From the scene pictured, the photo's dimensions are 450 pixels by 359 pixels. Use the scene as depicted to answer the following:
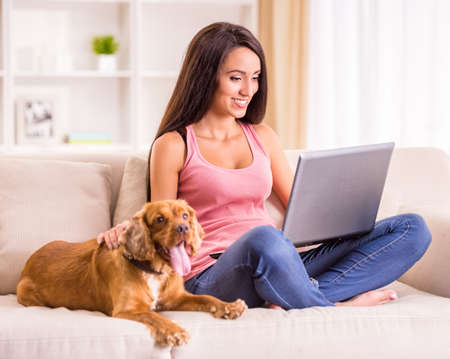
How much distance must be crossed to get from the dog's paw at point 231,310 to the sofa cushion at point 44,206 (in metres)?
0.65

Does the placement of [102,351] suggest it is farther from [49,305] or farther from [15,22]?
[15,22]

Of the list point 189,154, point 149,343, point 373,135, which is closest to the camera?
point 149,343

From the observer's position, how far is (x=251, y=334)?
1640 mm

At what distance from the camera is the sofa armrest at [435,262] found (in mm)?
2047

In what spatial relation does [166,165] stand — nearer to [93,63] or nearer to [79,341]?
[79,341]

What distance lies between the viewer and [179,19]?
4.70 meters

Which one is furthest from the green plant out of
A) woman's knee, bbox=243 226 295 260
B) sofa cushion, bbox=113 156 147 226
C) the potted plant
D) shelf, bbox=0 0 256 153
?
woman's knee, bbox=243 226 295 260

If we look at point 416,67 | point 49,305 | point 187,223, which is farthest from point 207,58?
point 416,67

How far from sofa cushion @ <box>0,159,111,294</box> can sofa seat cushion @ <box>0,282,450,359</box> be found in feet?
0.97

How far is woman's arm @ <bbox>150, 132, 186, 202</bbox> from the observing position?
2020mm

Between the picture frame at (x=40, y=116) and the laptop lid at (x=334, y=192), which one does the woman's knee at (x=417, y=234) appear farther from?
the picture frame at (x=40, y=116)

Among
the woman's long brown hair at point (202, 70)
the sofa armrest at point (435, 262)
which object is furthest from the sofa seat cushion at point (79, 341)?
the sofa armrest at point (435, 262)

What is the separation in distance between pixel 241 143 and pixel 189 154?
0.22 meters

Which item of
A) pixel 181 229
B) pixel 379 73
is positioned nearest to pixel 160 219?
pixel 181 229
